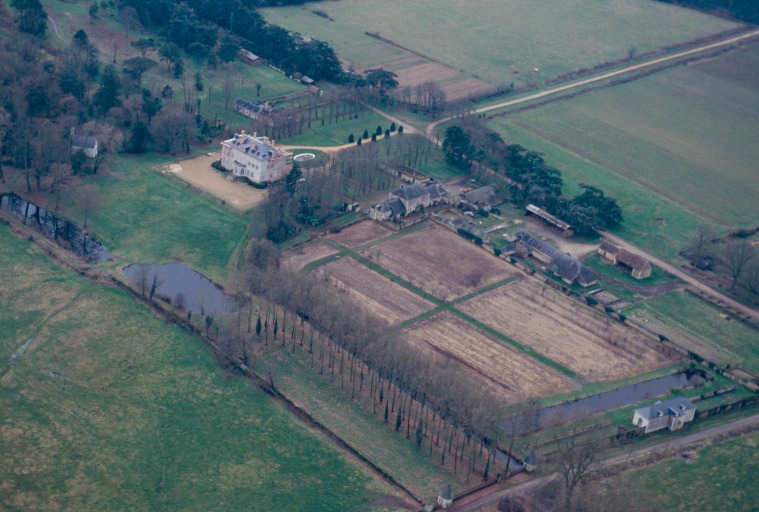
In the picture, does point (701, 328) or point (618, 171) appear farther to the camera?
point (618, 171)

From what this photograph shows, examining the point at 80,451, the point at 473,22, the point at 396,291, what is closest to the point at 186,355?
the point at 80,451

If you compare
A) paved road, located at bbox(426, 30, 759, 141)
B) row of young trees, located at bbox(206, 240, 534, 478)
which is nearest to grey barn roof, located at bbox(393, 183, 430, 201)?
paved road, located at bbox(426, 30, 759, 141)

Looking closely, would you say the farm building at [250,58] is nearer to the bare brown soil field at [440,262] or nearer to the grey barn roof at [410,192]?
the grey barn roof at [410,192]

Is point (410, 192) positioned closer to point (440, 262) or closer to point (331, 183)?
point (331, 183)

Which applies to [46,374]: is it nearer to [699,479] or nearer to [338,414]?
[338,414]

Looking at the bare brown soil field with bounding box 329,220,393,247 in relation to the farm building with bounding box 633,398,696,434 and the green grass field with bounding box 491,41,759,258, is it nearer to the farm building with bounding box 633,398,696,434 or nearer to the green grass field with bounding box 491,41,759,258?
the green grass field with bounding box 491,41,759,258

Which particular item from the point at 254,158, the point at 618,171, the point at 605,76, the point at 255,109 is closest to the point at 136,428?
the point at 254,158
